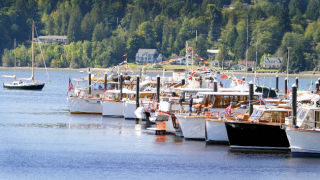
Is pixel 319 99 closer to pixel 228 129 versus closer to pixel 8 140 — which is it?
pixel 228 129

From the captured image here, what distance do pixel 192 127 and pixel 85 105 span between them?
2699 centimetres

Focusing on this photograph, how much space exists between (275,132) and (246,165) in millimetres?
3843

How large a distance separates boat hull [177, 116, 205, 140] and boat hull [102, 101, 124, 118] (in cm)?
2068

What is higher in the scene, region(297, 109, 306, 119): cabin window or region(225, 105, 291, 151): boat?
region(297, 109, 306, 119): cabin window

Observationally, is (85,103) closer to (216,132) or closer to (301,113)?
(216,132)

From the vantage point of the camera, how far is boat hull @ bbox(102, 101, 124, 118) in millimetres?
81750

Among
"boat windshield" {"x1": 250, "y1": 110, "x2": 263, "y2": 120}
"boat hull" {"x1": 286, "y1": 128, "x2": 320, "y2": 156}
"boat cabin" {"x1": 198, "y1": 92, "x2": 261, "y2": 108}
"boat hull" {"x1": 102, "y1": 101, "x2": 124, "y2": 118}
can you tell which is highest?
"boat cabin" {"x1": 198, "y1": 92, "x2": 261, "y2": 108}

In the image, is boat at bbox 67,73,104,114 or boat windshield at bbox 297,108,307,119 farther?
boat at bbox 67,73,104,114

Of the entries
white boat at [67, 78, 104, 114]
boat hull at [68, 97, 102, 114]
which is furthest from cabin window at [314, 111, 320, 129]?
boat hull at [68, 97, 102, 114]

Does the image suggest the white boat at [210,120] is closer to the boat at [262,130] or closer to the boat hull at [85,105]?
the boat at [262,130]

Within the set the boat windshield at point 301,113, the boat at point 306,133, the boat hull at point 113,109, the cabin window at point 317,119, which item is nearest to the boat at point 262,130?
the boat windshield at point 301,113

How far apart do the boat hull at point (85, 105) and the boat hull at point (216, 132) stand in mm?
27846

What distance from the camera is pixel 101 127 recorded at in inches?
2884

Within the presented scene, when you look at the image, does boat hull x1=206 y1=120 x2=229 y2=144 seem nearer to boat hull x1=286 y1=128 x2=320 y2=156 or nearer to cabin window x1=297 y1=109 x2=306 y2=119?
cabin window x1=297 y1=109 x2=306 y2=119
